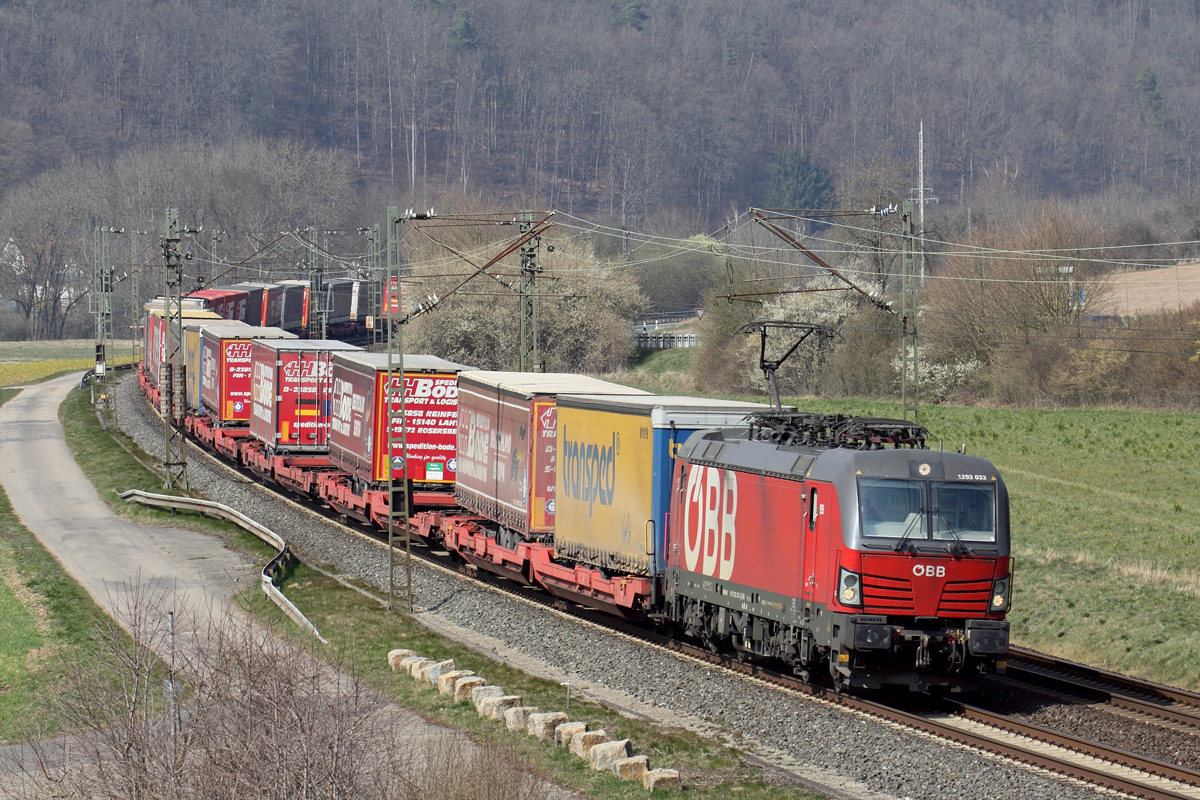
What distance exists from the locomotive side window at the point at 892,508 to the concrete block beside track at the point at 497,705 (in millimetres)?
4755

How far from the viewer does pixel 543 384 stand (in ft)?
82.6

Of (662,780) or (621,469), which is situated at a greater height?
(621,469)

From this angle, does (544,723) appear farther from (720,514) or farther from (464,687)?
(720,514)

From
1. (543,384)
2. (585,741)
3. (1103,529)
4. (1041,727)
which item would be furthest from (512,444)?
(1103,529)

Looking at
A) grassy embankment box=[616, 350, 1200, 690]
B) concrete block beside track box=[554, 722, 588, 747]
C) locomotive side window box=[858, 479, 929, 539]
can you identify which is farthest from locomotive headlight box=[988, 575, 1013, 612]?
concrete block beside track box=[554, 722, 588, 747]

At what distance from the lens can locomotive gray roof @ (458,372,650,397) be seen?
23.6m

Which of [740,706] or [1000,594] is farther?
[740,706]

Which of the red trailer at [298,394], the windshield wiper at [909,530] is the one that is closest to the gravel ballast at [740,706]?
the windshield wiper at [909,530]

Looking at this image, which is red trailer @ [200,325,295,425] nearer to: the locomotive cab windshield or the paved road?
the paved road

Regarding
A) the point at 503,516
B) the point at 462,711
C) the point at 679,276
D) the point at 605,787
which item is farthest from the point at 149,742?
the point at 679,276

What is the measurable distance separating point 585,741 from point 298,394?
25024mm

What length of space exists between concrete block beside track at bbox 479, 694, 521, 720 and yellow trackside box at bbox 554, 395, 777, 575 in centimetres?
434

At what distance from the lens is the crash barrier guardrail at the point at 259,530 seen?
22547mm

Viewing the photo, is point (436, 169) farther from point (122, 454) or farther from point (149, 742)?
point (149, 742)
